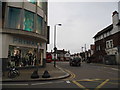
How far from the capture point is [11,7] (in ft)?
58.4

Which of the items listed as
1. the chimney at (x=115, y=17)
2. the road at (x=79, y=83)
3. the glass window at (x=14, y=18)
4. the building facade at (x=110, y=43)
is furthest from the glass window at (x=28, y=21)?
the chimney at (x=115, y=17)

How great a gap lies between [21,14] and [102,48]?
34.2 m

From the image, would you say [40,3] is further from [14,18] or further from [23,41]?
[23,41]

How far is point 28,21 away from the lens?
1914 centimetres

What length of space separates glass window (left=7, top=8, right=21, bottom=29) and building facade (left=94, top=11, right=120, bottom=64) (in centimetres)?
2542

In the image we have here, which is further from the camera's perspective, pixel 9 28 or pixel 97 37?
pixel 97 37

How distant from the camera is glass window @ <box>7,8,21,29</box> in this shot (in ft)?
57.6

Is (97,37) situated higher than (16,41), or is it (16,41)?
(97,37)

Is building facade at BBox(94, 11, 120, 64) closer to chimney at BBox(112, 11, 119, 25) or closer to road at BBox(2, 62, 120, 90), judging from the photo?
chimney at BBox(112, 11, 119, 25)

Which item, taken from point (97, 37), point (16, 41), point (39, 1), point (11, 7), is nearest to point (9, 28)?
point (16, 41)

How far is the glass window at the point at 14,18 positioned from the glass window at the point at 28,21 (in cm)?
102

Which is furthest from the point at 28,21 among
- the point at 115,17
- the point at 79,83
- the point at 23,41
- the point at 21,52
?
the point at 115,17

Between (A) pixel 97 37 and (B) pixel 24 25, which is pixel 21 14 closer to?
(B) pixel 24 25

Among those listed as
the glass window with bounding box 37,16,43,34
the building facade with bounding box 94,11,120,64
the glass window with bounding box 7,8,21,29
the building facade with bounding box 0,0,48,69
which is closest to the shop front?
the building facade with bounding box 0,0,48,69
